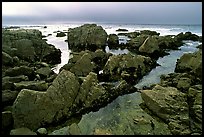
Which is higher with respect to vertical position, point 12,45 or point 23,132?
point 12,45

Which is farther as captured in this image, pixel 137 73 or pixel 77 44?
pixel 77 44

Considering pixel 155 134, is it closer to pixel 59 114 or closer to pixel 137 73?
pixel 59 114

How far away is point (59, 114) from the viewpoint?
721 inches

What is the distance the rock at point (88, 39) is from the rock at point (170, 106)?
29.9 m

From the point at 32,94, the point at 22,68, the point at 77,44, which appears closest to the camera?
the point at 32,94

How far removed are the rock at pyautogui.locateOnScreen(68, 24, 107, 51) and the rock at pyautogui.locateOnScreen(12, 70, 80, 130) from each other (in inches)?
1150

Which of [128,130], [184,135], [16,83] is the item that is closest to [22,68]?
[16,83]

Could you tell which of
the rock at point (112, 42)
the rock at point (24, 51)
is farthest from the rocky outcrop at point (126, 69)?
the rock at point (112, 42)

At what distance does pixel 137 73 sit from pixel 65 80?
11.1m

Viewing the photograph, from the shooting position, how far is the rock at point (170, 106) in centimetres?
1652

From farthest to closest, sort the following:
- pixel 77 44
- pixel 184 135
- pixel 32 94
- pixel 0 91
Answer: pixel 77 44, pixel 0 91, pixel 32 94, pixel 184 135

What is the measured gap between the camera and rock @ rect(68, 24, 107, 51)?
162 feet

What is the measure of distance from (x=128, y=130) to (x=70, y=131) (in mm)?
3785

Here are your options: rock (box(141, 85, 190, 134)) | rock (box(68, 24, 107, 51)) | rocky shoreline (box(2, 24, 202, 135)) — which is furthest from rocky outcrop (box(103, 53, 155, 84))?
rock (box(68, 24, 107, 51))
